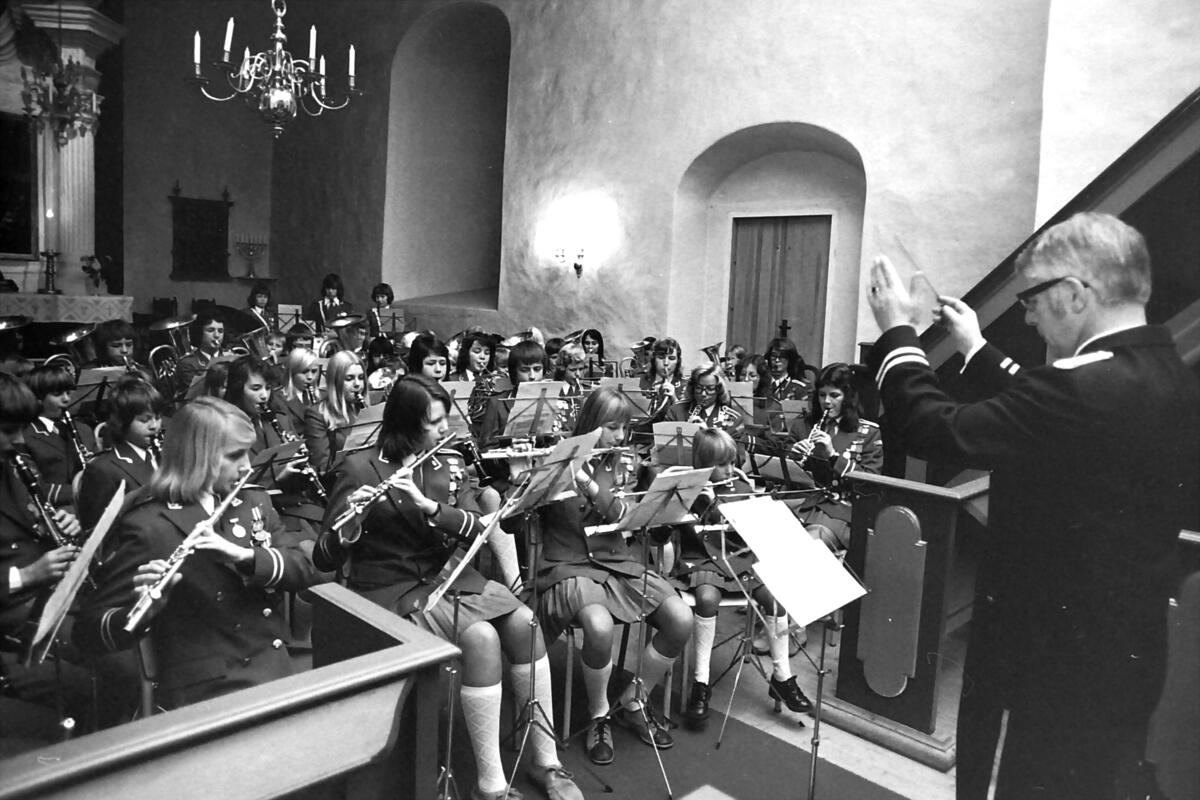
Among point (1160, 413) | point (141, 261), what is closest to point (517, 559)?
point (1160, 413)


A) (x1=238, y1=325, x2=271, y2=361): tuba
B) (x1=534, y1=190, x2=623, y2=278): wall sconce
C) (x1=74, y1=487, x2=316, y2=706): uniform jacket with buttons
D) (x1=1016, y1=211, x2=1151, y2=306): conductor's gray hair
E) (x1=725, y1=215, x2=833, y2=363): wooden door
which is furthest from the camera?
(x1=534, y1=190, x2=623, y2=278): wall sconce

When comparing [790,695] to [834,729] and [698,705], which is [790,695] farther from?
[698,705]

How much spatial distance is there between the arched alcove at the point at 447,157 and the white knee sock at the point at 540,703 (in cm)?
982

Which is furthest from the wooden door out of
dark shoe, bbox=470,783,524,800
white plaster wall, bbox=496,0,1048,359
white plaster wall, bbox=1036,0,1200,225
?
dark shoe, bbox=470,783,524,800

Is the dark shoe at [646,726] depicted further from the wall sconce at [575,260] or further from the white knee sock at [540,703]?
the wall sconce at [575,260]

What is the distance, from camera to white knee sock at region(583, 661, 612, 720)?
3.39 metres

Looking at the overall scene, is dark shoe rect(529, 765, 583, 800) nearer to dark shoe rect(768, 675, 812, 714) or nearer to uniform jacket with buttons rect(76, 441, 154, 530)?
dark shoe rect(768, 675, 812, 714)

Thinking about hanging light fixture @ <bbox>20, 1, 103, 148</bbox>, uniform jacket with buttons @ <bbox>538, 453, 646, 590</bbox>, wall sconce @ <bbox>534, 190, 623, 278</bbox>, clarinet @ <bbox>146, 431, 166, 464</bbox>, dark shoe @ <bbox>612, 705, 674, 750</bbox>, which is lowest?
dark shoe @ <bbox>612, 705, 674, 750</bbox>

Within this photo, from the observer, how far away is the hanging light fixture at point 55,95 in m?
1.77

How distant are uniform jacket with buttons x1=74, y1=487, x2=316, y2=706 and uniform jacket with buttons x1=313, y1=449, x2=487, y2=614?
0.31m

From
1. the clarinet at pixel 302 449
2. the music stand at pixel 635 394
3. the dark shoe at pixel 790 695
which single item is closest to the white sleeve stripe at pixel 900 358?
the dark shoe at pixel 790 695

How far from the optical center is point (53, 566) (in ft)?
7.04

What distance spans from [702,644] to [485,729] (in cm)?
117

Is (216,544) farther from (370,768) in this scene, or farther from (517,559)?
(517,559)
